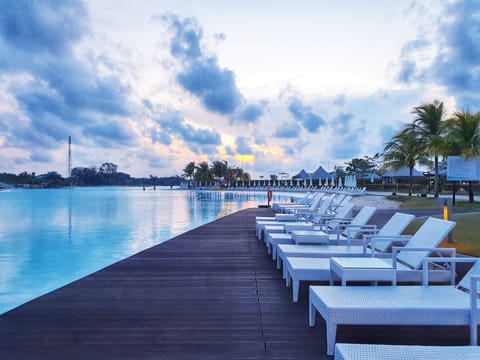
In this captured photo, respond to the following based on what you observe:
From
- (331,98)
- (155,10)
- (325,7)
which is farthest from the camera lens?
(331,98)

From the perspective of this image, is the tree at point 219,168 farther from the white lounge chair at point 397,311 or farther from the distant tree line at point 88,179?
the white lounge chair at point 397,311

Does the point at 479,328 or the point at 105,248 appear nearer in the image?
the point at 479,328

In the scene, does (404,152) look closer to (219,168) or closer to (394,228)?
(394,228)

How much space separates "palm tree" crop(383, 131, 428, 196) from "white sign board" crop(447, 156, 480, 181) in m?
8.28

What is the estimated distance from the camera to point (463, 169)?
16484 mm

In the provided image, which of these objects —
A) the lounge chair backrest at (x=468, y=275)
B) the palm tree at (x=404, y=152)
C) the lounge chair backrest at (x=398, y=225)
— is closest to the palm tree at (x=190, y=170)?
the palm tree at (x=404, y=152)

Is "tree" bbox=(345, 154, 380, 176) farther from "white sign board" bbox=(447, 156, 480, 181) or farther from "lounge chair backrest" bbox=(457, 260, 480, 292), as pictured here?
"lounge chair backrest" bbox=(457, 260, 480, 292)

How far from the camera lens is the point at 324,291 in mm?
2908

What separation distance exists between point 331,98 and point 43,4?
15.8 m

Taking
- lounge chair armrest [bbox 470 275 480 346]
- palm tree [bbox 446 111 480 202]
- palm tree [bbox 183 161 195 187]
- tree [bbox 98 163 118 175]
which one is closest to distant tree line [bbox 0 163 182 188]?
tree [bbox 98 163 118 175]

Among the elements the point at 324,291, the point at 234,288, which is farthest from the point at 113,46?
the point at 324,291

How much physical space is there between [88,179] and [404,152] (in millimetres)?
88872

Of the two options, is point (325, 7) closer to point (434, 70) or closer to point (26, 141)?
point (434, 70)

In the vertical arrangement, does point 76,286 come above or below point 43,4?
below
